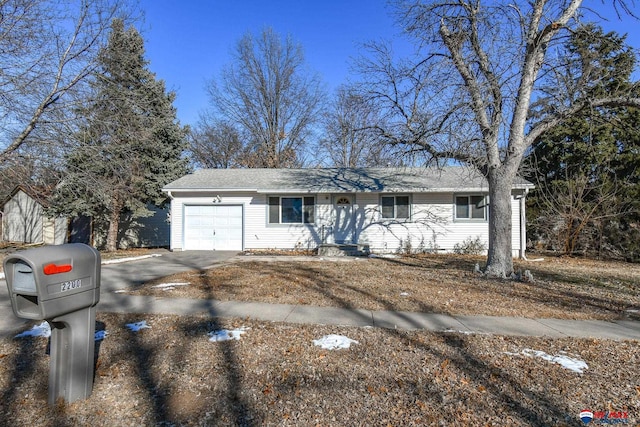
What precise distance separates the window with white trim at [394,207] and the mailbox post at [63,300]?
13.4 metres

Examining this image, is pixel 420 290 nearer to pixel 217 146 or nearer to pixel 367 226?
pixel 367 226

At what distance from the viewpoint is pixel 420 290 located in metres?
7.14

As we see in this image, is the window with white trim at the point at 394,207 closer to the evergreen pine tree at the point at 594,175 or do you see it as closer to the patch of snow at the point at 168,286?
the evergreen pine tree at the point at 594,175

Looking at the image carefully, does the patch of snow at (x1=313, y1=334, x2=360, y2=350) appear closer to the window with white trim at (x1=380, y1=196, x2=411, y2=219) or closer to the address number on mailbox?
the address number on mailbox

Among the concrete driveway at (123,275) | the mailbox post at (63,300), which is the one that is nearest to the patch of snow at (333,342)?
the mailbox post at (63,300)

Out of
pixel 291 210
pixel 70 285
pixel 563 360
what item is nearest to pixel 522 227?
pixel 291 210

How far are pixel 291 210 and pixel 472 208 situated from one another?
24.6 feet

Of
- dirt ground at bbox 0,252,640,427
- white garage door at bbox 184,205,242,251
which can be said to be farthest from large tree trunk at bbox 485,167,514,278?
white garage door at bbox 184,205,242,251

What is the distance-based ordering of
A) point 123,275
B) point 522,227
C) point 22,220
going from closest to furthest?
point 123,275 < point 522,227 < point 22,220

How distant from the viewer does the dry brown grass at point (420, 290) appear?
592 centimetres

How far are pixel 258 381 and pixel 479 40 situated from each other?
9623 mm

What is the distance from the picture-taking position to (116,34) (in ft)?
40.1

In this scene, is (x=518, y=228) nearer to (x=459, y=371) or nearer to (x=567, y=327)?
(x=567, y=327)

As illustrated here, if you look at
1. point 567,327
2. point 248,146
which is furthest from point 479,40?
point 248,146
